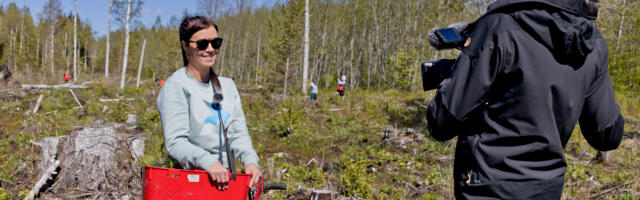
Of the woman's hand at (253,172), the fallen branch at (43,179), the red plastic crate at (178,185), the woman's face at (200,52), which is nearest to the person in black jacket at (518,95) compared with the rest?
the woman's hand at (253,172)

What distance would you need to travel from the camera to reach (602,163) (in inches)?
261

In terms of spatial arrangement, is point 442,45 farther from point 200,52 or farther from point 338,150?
point 338,150

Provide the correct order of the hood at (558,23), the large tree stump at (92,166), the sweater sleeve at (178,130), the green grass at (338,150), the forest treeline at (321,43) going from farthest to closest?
the forest treeline at (321,43) < the green grass at (338,150) < the large tree stump at (92,166) < the sweater sleeve at (178,130) < the hood at (558,23)

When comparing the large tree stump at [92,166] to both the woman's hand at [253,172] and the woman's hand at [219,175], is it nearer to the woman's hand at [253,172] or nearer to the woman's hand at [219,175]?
the woman's hand at [253,172]

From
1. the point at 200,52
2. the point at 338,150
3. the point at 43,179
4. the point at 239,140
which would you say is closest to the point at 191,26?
the point at 200,52

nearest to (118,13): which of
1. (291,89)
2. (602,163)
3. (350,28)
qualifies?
(291,89)

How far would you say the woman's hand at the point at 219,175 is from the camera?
4.85ft

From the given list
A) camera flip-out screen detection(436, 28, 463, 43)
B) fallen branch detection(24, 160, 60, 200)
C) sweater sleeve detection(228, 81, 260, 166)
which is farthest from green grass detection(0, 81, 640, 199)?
camera flip-out screen detection(436, 28, 463, 43)

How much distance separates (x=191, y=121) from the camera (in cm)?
168

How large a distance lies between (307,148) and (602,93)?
779 cm

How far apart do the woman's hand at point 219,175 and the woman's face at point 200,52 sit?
1.70ft

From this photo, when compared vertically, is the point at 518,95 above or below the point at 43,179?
above

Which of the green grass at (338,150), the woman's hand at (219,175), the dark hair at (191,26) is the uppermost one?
the dark hair at (191,26)

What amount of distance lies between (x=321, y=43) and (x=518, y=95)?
38.8 metres
